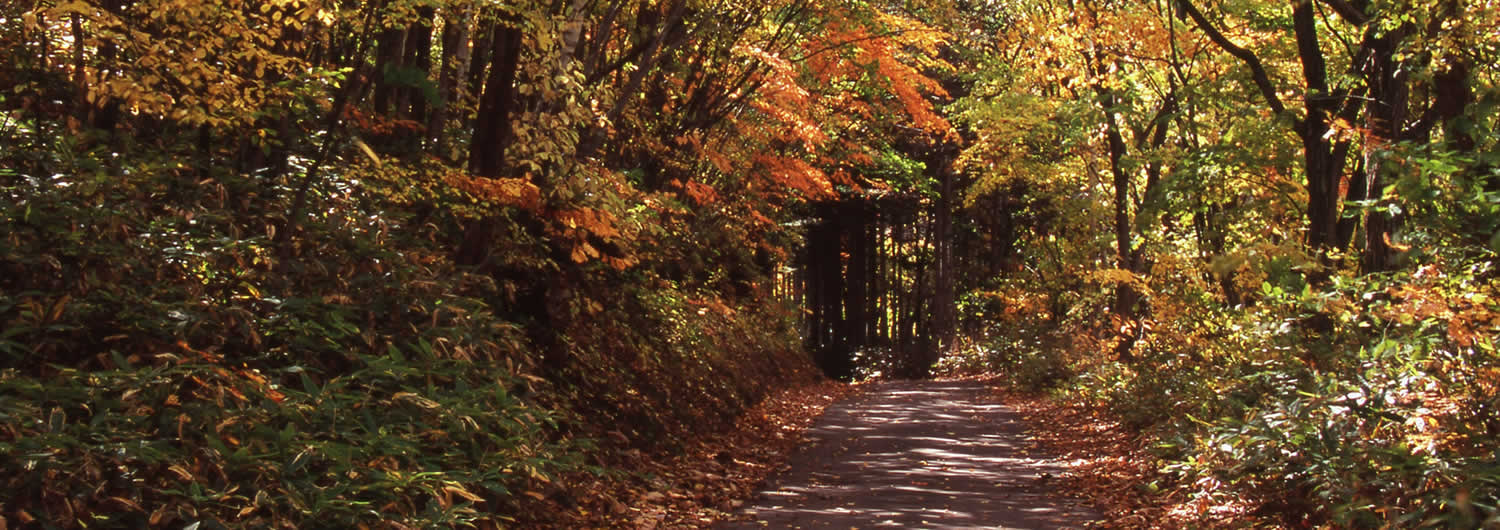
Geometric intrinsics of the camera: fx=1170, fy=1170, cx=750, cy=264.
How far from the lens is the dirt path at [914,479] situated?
830 centimetres

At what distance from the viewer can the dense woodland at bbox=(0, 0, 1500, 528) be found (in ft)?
18.7

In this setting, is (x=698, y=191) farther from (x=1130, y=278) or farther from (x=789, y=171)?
(x=1130, y=278)

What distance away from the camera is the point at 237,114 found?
773 cm

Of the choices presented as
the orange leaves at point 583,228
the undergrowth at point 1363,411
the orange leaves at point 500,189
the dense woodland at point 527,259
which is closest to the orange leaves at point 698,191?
the dense woodland at point 527,259

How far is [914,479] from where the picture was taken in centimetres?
1034

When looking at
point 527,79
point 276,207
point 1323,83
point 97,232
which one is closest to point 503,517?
point 97,232

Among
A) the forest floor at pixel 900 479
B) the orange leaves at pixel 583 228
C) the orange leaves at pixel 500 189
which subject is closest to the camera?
the forest floor at pixel 900 479

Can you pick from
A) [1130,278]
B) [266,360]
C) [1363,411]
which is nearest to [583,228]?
[266,360]

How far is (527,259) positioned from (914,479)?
3.88 metres

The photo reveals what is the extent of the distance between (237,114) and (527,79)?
4324mm

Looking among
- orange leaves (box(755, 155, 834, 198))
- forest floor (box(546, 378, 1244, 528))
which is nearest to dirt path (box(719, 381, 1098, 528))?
forest floor (box(546, 378, 1244, 528))

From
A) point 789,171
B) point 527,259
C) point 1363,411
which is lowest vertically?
point 1363,411

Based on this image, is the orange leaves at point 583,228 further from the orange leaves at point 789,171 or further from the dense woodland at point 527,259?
the orange leaves at point 789,171

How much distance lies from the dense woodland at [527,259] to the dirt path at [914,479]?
1.14m
